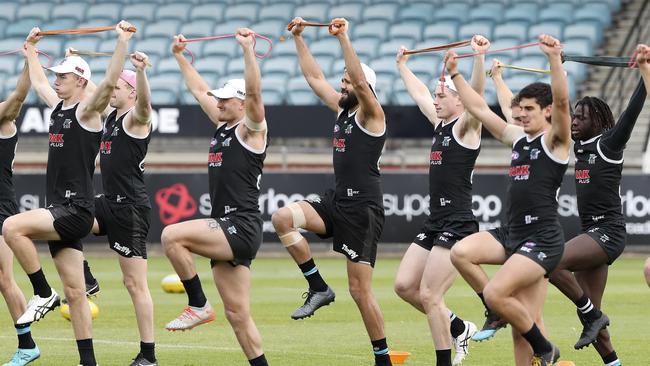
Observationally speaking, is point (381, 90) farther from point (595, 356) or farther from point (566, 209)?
point (595, 356)

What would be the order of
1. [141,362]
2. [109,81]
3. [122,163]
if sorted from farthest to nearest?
[122,163], [141,362], [109,81]

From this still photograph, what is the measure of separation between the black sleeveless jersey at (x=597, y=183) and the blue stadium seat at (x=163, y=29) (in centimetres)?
2033

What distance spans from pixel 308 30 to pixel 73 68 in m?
18.9

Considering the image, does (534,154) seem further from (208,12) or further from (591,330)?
(208,12)

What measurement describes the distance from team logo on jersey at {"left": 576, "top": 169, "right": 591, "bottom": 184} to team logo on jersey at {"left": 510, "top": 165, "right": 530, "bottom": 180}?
1.45m

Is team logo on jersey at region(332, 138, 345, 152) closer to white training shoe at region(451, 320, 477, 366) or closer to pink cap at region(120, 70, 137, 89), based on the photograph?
pink cap at region(120, 70, 137, 89)

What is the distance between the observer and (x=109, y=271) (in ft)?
73.0

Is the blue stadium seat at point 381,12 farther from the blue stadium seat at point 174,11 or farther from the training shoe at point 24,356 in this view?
the training shoe at point 24,356

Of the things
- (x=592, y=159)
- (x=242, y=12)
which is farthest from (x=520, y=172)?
(x=242, y=12)

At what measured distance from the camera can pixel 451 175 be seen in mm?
12273

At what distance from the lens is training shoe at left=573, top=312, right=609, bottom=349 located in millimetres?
11188

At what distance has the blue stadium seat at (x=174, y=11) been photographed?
31594 mm

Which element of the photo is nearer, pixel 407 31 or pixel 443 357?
pixel 443 357

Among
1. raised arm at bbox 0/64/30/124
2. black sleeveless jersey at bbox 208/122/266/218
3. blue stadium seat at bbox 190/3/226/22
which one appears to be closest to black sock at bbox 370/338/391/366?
black sleeveless jersey at bbox 208/122/266/218
